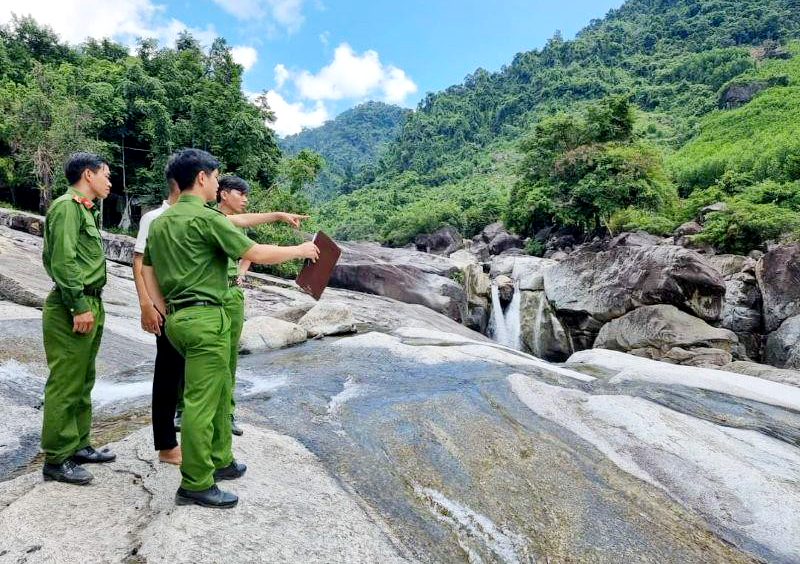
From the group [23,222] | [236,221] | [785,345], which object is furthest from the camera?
[23,222]

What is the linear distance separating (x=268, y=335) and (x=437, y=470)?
6.82 metres

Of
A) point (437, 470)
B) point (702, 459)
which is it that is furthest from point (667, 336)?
point (437, 470)

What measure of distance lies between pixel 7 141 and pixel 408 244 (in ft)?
110

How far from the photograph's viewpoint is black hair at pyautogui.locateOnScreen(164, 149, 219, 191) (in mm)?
3395

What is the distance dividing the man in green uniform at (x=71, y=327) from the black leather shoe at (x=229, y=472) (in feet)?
3.02

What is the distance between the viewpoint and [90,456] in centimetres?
385

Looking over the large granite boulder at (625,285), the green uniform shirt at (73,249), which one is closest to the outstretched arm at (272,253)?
the green uniform shirt at (73,249)

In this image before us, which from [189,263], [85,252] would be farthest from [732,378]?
[85,252]

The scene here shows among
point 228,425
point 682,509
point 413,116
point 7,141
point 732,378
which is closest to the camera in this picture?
point 228,425

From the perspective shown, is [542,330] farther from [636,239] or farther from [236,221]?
[236,221]

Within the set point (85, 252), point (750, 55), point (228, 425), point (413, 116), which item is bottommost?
point (228, 425)

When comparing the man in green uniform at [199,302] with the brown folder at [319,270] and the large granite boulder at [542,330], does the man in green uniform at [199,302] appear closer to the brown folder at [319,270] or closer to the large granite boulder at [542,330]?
the brown folder at [319,270]

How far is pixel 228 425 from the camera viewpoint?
3.47 m

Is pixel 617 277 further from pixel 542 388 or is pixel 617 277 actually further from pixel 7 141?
pixel 7 141
